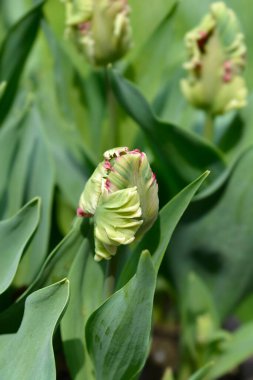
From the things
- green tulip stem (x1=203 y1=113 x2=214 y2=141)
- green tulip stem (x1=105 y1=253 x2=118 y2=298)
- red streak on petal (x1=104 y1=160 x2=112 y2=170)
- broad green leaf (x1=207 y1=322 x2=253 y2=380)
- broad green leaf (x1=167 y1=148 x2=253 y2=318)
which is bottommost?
broad green leaf (x1=207 y1=322 x2=253 y2=380)

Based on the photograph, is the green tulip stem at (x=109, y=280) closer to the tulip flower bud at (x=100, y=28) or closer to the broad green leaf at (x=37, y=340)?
the broad green leaf at (x=37, y=340)

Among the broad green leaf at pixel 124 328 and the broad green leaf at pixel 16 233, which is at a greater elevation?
the broad green leaf at pixel 16 233

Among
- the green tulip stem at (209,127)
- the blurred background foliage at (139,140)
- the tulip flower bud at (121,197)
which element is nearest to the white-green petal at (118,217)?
the tulip flower bud at (121,197)

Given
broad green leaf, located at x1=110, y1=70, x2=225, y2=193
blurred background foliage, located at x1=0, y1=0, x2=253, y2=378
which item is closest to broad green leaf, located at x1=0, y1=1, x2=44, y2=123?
blurred background foliage, located at x1=0, y1=0, x2=253, y2=378

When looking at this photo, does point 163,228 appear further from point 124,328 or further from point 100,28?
point 100,28

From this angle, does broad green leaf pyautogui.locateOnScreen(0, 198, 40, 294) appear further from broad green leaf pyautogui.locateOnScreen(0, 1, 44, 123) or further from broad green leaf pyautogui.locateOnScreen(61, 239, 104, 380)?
broad green leaf pyautogui.locateOnScreen(0, 1, 44, 123)

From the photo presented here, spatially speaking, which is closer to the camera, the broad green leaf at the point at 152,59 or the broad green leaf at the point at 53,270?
the broad green leaf at the point at 53,270
